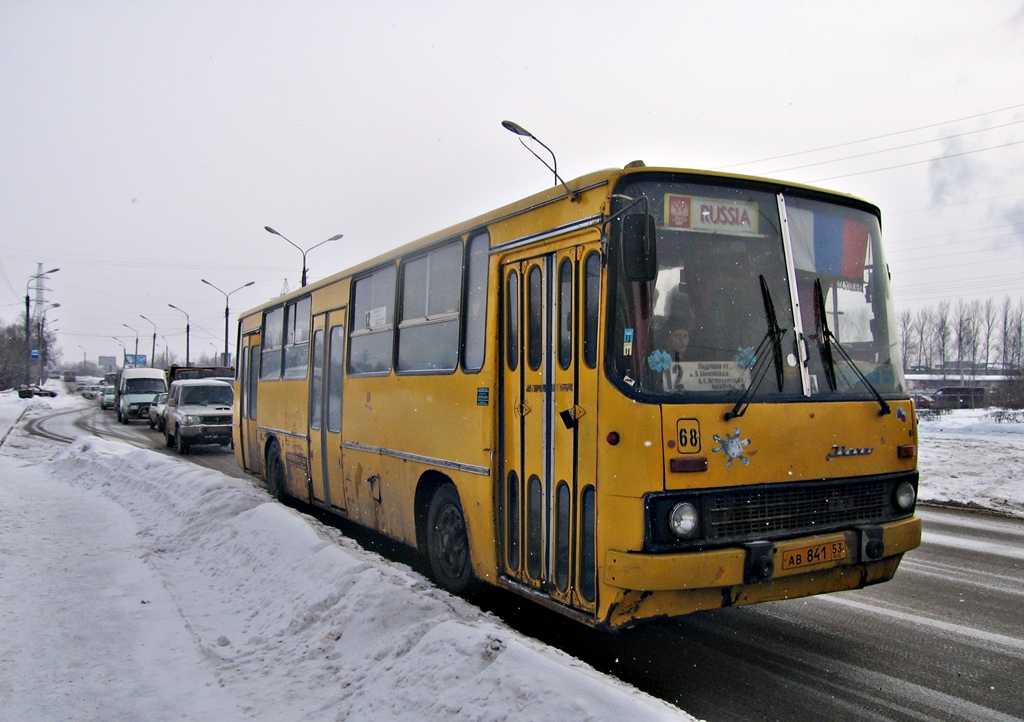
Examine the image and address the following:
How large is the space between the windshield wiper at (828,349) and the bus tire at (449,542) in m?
2.94

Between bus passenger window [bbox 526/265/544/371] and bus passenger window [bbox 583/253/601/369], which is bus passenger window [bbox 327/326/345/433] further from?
bus passenger window [bbox 583/253/601/369]

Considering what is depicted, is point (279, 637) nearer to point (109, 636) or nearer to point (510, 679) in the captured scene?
point (109, 636)

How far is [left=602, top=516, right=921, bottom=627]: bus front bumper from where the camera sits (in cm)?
429

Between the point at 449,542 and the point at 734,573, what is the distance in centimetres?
281

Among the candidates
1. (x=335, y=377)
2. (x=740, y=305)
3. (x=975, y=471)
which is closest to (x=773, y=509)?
(x=740, y=305)

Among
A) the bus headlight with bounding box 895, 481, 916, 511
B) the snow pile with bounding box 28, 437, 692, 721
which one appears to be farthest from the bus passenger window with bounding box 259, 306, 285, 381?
the bus headlight with bounding box 895, 481, 916, 511

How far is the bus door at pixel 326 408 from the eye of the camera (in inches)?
362

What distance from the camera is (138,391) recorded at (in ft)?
125

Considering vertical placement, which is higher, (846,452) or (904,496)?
(846,452)

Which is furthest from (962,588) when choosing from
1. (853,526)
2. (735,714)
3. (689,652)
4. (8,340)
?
(8,340)

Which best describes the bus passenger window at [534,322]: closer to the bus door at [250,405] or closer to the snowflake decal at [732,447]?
the snowflake decal at [732,447]

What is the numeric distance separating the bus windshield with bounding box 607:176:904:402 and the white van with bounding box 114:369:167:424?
37362mm

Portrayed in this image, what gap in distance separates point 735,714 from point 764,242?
282 centimetres

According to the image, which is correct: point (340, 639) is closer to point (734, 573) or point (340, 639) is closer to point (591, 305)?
point (734, 573)
